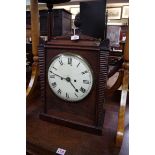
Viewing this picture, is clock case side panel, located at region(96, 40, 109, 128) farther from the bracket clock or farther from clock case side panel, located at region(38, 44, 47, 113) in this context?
clock case side panel, located at region(38, 44, 47, 113)

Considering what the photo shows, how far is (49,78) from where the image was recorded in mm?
726

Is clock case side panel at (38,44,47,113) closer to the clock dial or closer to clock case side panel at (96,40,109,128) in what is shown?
the clock dial

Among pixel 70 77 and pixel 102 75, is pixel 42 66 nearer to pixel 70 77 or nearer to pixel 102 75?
pixel 70 77

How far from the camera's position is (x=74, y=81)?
2.25ft

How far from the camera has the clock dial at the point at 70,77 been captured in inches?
25.8

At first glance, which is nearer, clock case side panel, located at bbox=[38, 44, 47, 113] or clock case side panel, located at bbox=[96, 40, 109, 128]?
clock case side panel, located at bbox=[96, 40, 109, 128]

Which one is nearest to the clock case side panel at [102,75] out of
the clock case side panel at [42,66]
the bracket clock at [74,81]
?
the bracket clock at [74,81]

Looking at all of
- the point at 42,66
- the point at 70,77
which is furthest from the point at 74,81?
the point at 42,66

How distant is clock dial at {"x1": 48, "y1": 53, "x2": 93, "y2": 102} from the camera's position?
66 cm

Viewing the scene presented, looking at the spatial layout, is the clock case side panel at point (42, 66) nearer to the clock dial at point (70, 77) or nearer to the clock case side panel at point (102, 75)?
the clock dial at point (70, 77)

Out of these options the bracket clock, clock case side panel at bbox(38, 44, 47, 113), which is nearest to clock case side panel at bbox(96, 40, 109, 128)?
the bracket clock

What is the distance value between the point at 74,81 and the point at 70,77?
23 millimetres

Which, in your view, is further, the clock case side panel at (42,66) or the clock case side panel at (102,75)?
the clock case side panel at (42,66)
